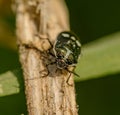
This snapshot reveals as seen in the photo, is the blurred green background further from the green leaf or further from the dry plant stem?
the dry plant stem

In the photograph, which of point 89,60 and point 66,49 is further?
point 66,49

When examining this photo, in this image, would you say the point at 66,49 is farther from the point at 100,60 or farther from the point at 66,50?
the point at 100,60

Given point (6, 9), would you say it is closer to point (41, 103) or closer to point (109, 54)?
point (109, 54)

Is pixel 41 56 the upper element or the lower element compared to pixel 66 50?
lower

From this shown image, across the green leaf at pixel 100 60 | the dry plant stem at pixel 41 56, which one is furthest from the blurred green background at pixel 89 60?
the dry plant stem at pixel 41 56

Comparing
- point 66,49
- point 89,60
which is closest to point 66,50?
point 66,49

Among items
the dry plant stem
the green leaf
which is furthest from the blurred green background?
the dry plant stem
